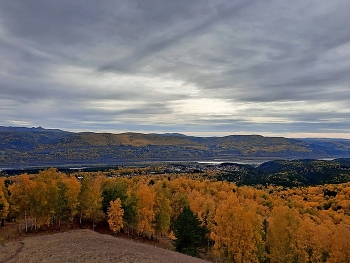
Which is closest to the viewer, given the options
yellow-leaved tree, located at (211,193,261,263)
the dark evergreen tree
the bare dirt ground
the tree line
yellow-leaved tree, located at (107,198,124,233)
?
the bare dirt ground

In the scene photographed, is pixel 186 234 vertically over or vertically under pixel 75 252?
under

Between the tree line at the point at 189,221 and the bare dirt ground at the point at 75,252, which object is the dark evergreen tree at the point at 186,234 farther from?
the bare dirt ground at the point at 75,252

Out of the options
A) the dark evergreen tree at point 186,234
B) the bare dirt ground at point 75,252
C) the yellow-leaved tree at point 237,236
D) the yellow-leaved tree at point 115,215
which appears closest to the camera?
the bare dirt ground at point 75,252

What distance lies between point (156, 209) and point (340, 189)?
111 meters

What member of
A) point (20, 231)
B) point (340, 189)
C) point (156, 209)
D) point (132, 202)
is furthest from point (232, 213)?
point (340, 189)

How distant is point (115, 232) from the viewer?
206ft

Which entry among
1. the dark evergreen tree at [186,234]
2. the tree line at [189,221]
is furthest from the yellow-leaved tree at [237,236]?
the dark evergreen tree at [186,234]

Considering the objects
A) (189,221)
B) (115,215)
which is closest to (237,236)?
(189,221)

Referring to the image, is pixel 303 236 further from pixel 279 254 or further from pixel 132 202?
pixel 132 202

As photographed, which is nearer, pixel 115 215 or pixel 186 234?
pixel 186 234

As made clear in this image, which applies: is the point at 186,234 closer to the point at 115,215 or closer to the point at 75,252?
the point at 115,215

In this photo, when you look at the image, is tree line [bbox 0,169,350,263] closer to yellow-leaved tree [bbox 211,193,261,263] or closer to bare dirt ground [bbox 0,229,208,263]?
yellow-leaved tree [bbox 211,193,261,263]

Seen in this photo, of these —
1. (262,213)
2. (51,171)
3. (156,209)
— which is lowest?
(262,213)

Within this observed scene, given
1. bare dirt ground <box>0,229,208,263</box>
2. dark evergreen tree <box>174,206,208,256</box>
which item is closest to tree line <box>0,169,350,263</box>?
dark evergreen tree <box>174,206,208,256</box>
